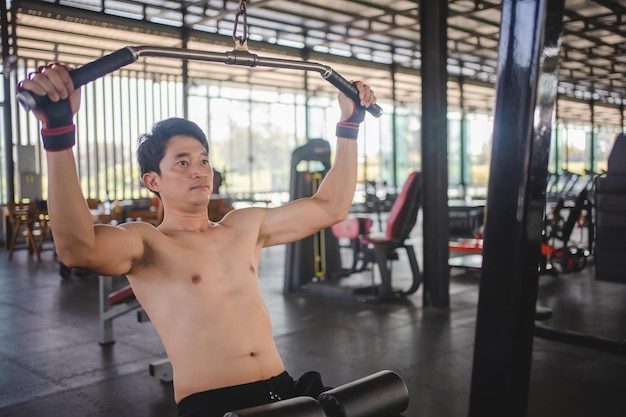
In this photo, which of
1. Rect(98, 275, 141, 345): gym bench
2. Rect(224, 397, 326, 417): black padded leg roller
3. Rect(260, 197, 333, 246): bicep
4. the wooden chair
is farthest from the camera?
the wooden chair

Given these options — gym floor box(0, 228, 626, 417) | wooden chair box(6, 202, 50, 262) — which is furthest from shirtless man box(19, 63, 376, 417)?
wooden chair box(6, 202, 50, 262)

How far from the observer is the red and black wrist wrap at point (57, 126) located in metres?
1.18

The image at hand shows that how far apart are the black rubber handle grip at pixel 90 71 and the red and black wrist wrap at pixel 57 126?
0.02 metres

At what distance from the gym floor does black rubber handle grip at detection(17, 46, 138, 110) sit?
1829 millimetres

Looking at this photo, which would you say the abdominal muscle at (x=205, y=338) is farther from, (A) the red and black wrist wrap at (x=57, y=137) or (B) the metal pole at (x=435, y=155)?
(B) the metal pole at (x=435, y=155)

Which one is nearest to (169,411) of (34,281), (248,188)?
(34,281)

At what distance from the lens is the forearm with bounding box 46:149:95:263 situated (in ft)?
4.05

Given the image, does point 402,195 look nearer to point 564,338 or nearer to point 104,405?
point 564,338

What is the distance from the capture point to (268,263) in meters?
7.48

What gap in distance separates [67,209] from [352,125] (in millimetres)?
841

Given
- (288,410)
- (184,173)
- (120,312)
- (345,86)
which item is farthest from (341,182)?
(120,312)

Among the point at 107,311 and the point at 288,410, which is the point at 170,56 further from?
the point at 107,311

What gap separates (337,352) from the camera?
3562mm

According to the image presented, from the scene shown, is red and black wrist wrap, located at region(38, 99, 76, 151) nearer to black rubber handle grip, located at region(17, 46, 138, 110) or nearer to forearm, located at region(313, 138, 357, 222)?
black rubber handle grip, located at region(17, 46, 138, 110)
